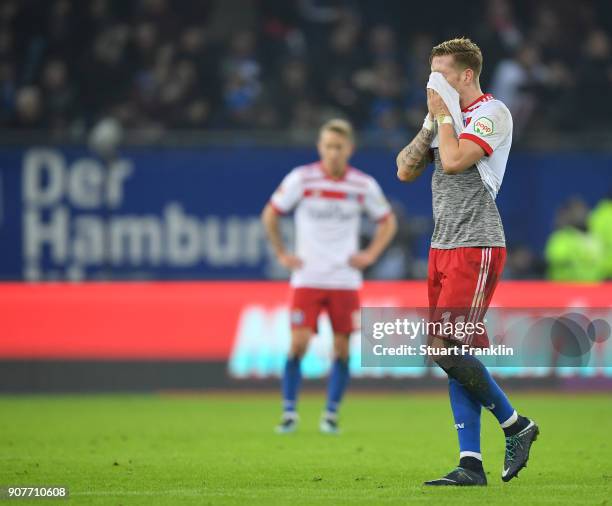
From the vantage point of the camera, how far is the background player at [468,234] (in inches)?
281

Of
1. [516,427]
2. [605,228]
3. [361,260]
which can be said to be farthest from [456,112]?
[605,228]

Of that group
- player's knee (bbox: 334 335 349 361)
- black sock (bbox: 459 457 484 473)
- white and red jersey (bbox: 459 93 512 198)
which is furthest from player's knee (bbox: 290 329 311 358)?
white and red jersey (bbox: 459 93 512 198)

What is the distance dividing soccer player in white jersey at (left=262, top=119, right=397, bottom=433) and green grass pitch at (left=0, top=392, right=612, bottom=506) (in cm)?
46

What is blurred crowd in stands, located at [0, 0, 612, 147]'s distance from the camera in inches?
695

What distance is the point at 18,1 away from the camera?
18.7 m

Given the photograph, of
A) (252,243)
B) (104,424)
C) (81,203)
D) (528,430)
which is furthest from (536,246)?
(528,430)

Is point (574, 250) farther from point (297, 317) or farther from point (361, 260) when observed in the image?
point (297, 317)

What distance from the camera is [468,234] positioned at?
722 cm

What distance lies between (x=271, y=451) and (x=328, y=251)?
254 cm

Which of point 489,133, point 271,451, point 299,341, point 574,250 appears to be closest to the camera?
point 489,133

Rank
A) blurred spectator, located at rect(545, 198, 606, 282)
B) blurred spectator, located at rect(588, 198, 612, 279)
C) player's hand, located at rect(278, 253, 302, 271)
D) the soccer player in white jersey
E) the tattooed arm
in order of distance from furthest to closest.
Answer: blurred spectator, located at rect(588, 198, 612, 279) < blurred spectator, located at rect(545, 198, 606, 282) < player's hand, located at rect(278, 253, 302, 271) < the soccer player in white jersey < the tattooed arm

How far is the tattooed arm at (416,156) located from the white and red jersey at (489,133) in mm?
218

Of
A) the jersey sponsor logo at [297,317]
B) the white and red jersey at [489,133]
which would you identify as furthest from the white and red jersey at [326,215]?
the white and red jersey at [489,133]

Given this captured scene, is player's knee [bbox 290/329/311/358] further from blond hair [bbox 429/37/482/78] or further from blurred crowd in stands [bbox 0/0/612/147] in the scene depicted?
blurred crowd in stands [bbox 0/0/612/147]
